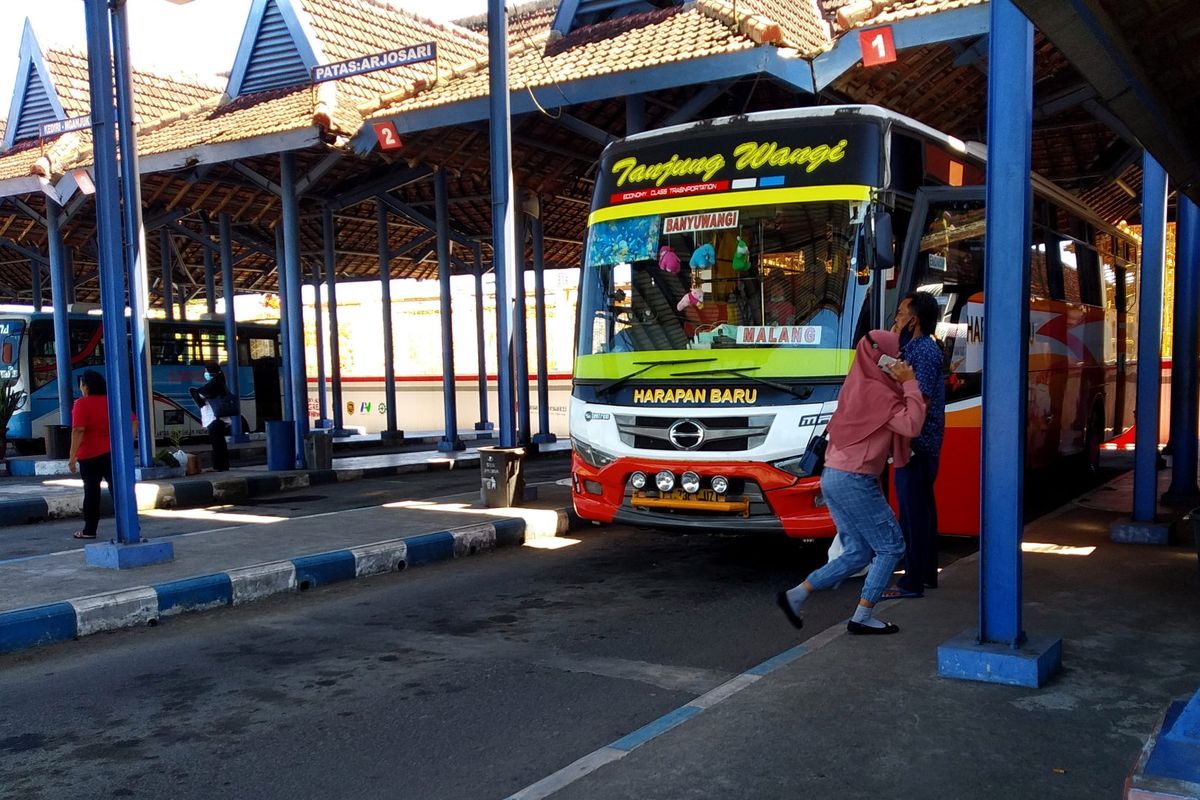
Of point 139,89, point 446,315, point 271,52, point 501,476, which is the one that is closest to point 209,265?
point 139,89

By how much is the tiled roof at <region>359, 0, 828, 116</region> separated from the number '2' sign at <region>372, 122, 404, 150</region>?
0.31m

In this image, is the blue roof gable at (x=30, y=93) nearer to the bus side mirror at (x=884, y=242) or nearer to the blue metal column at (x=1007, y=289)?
the bus side mirror at (x=884, y=242)

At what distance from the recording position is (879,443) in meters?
4.92

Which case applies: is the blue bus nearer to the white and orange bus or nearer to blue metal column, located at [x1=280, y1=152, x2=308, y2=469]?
blue metal column, located at [x1=280, y1=152, x2=308, y2=469]

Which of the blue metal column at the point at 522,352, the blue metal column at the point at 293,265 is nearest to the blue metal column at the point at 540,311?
the blue metal column at the point at 522,352

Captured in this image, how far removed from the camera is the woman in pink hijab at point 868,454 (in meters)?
4.88

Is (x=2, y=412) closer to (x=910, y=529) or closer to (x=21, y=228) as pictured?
(x=21, y=228)

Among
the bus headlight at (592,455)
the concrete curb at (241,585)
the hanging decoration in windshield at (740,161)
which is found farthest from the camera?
the bus headlight at (592,455)

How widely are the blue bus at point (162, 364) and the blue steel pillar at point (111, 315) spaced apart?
10373 mm

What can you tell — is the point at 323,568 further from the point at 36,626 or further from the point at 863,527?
the point at 863,527

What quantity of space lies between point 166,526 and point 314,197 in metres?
8.67

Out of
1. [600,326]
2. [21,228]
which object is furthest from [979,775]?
[21,228]

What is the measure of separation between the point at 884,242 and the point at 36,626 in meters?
5.45

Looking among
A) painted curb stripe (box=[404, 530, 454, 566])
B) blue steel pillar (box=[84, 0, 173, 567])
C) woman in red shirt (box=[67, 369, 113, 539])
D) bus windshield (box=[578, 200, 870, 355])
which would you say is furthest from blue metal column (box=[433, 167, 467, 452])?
→ bus windshield (box=[578, 200, 870, 355])
